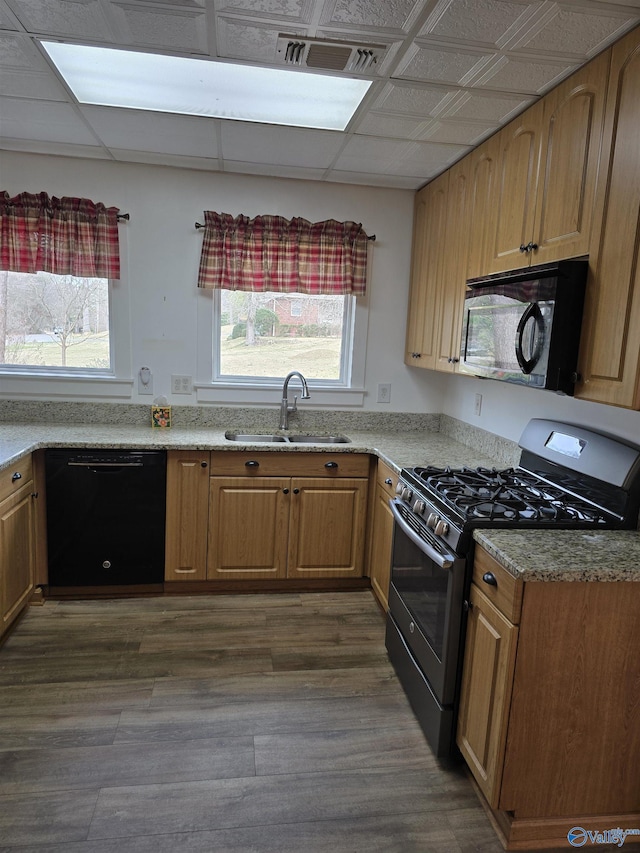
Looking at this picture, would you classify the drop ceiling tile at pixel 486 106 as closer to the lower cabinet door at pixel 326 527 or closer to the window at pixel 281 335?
the window at pixel 281 335

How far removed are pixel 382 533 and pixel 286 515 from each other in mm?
547

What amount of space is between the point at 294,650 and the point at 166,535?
37.1 inches

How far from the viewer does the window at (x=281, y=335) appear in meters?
3.59

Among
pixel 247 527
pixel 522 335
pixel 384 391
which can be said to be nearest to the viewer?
pixel 522 335

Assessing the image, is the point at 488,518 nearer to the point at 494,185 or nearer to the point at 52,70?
the point at 494,185

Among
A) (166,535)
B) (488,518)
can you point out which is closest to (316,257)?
(166,535)

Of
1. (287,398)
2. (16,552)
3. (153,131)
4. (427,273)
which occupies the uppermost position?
(153,131)

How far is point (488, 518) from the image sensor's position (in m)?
1.90

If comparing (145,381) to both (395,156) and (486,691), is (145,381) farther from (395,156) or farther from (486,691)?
(486,691)

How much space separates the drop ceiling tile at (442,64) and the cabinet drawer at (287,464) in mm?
1816

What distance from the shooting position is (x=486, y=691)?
5.72 feet

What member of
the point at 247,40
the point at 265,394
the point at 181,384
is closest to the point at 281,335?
Answer: the point at 265,394

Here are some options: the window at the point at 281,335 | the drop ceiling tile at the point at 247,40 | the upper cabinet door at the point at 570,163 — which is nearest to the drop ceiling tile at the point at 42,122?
the drop ceiling tile at the point at 247,40

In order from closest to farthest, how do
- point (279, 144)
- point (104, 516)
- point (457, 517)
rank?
point (457, 517) < point (279, 144) < point (104, 516)
